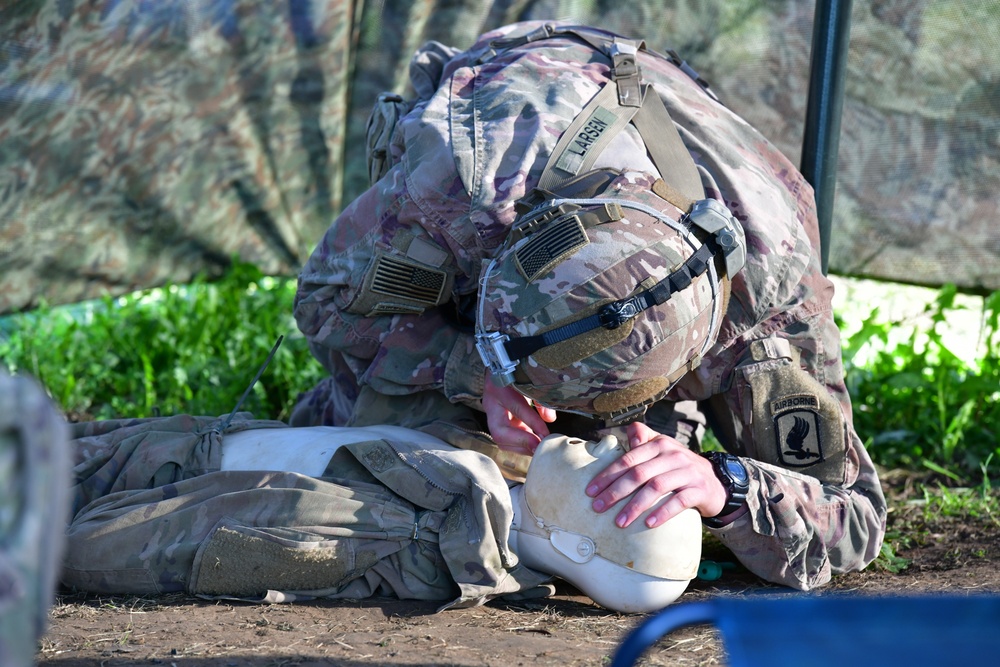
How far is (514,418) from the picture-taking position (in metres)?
2.85

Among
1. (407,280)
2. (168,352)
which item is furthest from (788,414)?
(168,352)

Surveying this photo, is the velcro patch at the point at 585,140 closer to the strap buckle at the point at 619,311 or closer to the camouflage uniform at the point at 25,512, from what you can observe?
the strap buckle at the point at 619,311

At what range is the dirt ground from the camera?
7.07ft

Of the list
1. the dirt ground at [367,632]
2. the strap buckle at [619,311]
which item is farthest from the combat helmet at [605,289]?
the dirt ground at [367,632]

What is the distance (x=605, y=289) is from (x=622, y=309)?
0.06m

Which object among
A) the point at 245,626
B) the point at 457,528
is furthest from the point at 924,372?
the point at 245,626

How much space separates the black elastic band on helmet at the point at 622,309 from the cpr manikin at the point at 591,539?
1.19ft

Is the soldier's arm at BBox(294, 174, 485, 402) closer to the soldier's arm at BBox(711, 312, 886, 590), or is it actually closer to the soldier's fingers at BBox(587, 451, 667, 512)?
the soldier's fingers at BBox(587, 451, 667, 512)

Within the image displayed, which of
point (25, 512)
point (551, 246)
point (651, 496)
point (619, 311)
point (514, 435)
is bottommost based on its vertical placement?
point (651, 496)

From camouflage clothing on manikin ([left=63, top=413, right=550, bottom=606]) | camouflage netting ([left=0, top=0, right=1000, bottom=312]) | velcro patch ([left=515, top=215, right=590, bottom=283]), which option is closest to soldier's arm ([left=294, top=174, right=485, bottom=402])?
camouflage clothing on manikin ([left=63, top=413, right=550, bottom=606])

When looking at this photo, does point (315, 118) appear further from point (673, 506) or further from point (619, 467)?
point (673, 506)

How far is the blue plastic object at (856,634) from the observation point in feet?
4.14

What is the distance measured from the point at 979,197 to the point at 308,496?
10.9ft

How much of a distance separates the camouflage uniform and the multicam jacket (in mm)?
1599
